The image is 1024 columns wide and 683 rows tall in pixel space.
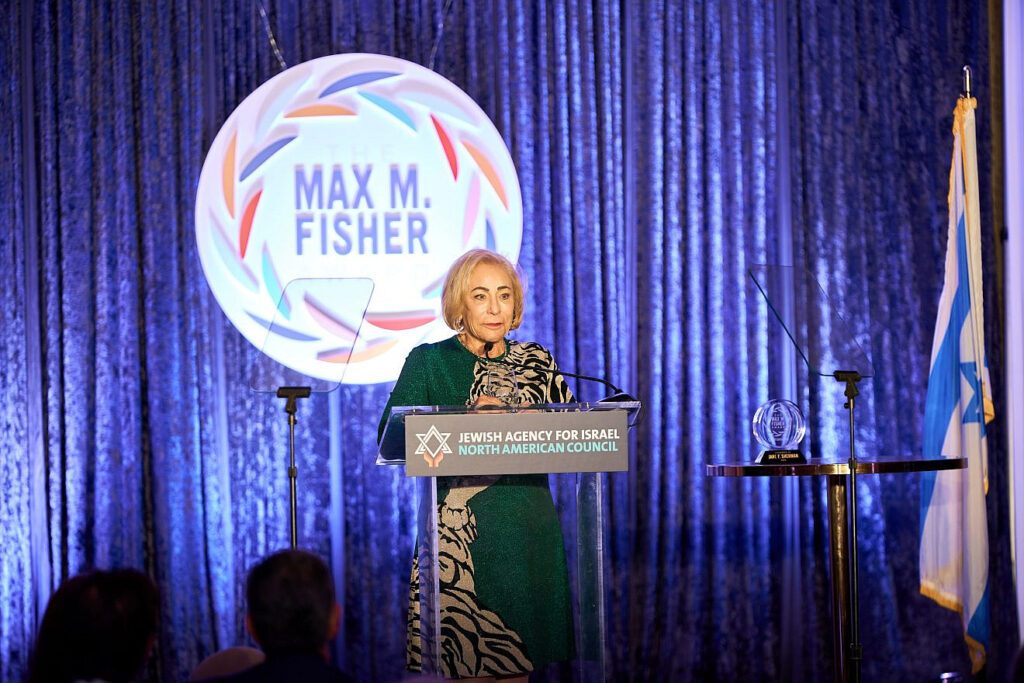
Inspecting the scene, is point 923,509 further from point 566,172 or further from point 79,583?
point 79,583

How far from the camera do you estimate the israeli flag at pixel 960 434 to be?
4195mm

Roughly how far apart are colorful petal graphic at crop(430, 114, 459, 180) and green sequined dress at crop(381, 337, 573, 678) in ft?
7.77

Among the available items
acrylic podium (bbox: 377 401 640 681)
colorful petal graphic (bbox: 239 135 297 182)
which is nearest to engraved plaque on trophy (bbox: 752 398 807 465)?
acrylic podium (bbox: 377 401 640 681)

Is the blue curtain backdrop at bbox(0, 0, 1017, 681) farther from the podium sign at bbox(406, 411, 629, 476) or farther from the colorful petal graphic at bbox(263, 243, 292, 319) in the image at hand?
the podium sign at bbox(406, 411, 629, 476)

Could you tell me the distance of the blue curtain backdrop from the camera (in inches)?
176

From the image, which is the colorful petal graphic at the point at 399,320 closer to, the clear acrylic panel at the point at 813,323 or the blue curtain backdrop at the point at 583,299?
the blue curtain backdrop at the point at 583,299

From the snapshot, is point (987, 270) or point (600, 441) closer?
point (600, 441)

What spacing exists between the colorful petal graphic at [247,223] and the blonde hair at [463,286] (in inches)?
70.9

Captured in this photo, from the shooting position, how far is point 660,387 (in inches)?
177

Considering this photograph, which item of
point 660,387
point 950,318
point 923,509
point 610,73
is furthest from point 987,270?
point 610,73

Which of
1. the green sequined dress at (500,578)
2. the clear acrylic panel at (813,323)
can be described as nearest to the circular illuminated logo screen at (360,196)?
the clear acrylic panel at (813,323)

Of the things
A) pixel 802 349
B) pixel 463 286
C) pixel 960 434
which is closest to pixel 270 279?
pixel 463 286

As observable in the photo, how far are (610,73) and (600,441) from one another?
2669 millimetres

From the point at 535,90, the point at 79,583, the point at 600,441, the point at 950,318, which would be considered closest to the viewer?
the point at 79,583
